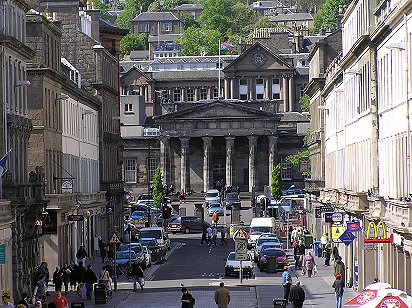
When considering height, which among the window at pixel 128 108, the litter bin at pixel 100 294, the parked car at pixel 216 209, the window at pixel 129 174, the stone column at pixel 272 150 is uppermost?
the window at pixel 128 108

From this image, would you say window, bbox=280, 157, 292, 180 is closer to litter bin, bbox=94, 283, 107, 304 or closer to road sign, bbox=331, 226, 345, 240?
road sign, bbox=331, 226, 345, 240

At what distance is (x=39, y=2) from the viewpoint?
104562 mm

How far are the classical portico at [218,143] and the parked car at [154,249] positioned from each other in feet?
297

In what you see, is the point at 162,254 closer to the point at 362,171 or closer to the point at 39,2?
the point at 39,2

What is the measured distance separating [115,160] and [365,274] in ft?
193

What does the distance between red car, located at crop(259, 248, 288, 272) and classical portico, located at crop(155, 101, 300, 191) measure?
332ft

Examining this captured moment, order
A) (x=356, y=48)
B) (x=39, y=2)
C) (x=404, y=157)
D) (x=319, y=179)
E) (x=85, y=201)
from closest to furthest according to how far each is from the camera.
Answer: (x=404, y=157), (x=356, y=48), (x=85, y=201), (x=39, y=2), (x=319, y=179)

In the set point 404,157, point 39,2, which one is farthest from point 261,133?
point 404,157

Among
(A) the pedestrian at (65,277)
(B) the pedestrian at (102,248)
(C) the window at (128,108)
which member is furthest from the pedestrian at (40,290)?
(C) the window at (128,108)

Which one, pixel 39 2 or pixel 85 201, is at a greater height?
pixel 39 2

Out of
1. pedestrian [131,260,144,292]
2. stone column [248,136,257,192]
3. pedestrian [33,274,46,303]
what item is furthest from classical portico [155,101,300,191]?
pedestrian [33,274,46,303]

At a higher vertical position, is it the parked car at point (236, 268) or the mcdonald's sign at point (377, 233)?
the mcdonald's sign at point (377, 233)

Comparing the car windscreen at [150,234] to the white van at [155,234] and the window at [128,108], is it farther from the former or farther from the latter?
the window at [128,108]

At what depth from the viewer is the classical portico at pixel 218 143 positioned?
187625 millimetres
